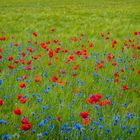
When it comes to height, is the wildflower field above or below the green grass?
above

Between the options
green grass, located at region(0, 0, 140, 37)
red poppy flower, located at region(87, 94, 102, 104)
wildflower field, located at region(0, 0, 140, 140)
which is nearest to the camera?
wildflower field, located at region(0, 0, 140, 140)

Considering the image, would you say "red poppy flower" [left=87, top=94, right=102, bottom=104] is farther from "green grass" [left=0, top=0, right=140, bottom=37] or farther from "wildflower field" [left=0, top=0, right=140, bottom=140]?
"green grass" [left=0, top=0, right=140, bottom=37]

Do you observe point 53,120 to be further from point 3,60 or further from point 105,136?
point 3,60

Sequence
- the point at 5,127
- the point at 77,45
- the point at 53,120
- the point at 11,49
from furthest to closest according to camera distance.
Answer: the point at 77,45, the point at 11,49, the point at 53,120, the point at 5,127

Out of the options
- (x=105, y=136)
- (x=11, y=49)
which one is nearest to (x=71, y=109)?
(x=105, y=136)

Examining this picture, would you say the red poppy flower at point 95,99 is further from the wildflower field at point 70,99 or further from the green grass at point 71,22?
the green grass at point 71,22

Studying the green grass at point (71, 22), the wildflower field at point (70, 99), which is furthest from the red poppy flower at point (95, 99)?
the green grass at point (71, 22)

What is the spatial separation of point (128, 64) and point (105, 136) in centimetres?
269

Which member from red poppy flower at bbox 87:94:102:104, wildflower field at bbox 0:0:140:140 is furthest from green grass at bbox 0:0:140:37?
red poppy flower at bbox 87:94:102:104

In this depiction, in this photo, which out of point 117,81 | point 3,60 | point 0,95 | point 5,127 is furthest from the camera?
point 3,60

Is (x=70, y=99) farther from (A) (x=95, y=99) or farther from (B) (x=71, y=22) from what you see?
(B) (x=71, y=22)

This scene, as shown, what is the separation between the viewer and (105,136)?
319 centimetres

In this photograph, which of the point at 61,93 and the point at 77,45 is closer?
the point at 61,93

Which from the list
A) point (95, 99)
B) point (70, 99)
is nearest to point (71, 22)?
point (70, 99)
